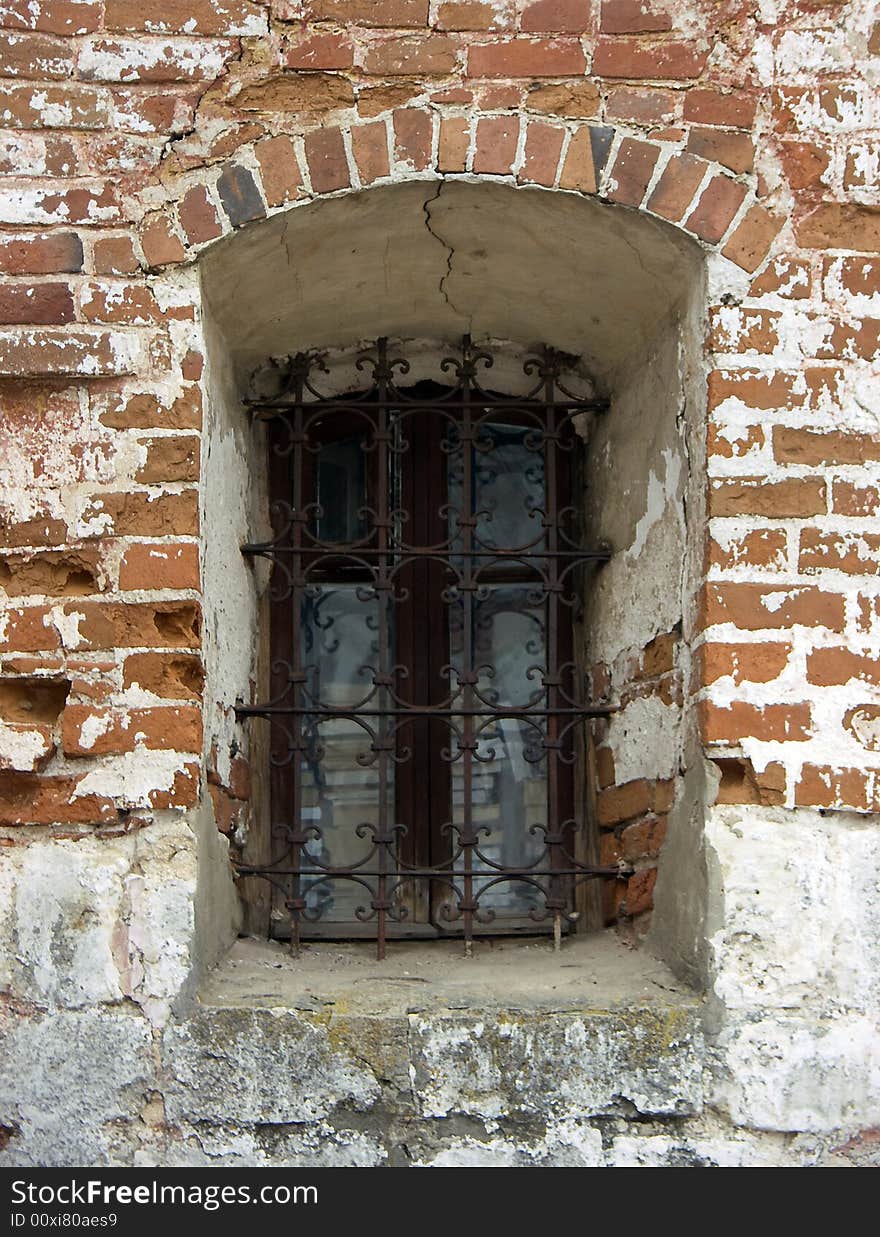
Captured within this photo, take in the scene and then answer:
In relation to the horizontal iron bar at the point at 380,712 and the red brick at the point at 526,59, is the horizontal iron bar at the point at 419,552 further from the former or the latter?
the red brick at the point at 526,59

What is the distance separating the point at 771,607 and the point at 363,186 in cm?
116

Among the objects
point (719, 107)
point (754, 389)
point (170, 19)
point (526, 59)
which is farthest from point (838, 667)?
point (170, 19)

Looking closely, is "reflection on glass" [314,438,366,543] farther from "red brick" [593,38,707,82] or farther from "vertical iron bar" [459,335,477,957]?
"red brick" [593,38,707,82]

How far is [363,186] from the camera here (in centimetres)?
288

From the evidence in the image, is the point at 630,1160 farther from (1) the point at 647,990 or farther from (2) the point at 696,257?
(2) the point at 696,257

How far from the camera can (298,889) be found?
3148 millimetres

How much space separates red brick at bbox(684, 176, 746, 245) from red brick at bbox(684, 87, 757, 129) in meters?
0.12

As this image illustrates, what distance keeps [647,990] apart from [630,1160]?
32 centimetres

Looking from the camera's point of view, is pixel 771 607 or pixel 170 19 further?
pixel 170 19

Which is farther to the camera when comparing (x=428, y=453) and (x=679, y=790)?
(x=428, y=453)

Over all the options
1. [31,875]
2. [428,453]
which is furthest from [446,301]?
[31,875]

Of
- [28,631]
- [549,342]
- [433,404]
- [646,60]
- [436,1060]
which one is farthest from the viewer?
[549,342]

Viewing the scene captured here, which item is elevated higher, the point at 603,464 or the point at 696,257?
the point at 696,257

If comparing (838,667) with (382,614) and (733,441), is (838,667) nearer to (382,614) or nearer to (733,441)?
(733,441)
